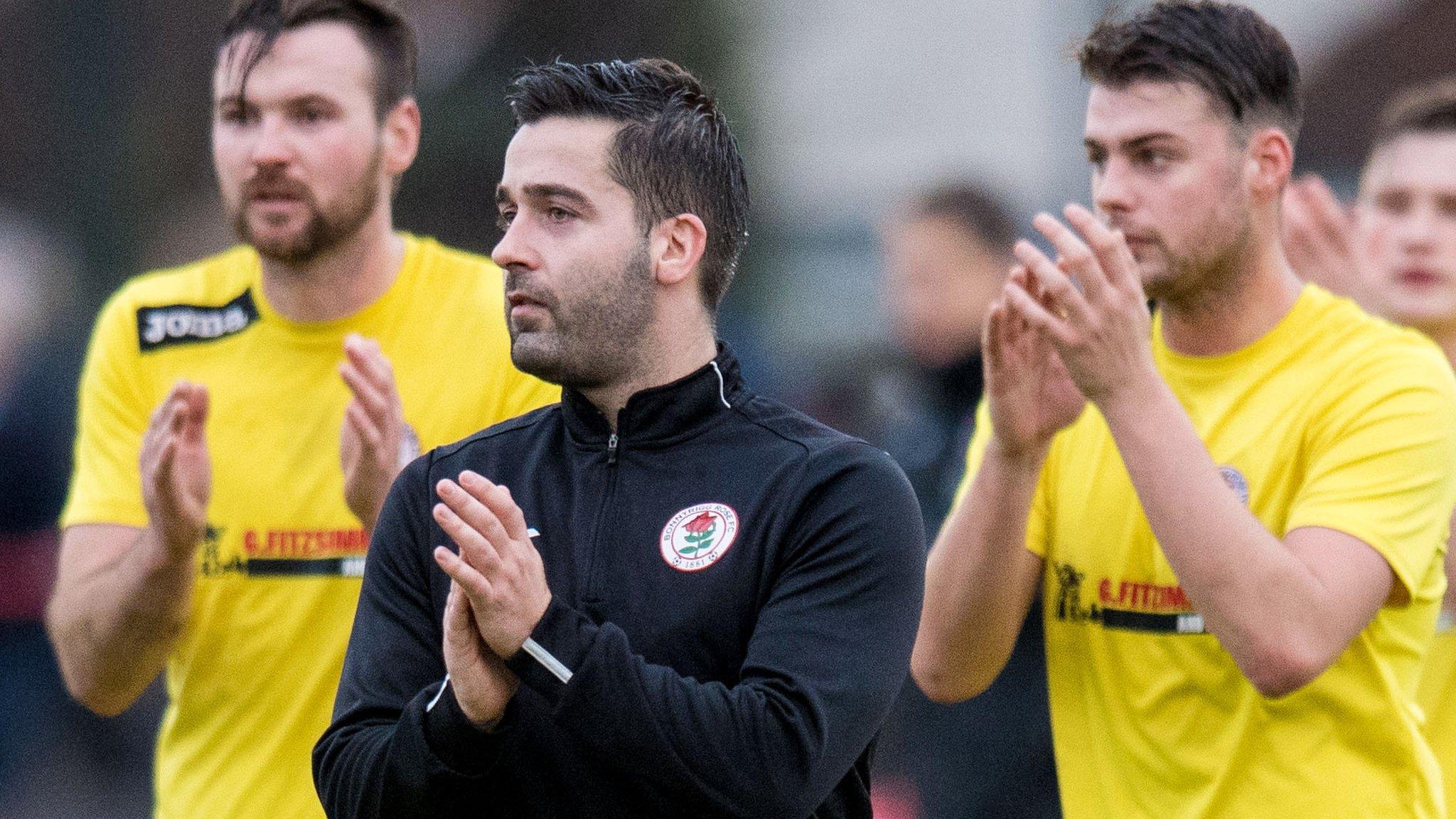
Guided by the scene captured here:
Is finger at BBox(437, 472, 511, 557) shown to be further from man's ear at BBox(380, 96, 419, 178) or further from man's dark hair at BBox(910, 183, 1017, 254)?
man's dark hair at BBox(910, 183, 1017, 254)

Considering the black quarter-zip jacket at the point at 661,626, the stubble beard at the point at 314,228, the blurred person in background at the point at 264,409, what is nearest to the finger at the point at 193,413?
the blurred person in background at the point at 264,409

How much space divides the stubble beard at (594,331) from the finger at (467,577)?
45 cm

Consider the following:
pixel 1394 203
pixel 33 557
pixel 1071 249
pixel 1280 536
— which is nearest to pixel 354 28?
pixel 1071 249

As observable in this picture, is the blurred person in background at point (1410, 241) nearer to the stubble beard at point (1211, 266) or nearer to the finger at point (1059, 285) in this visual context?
the stubble beard at point (1211, 266)

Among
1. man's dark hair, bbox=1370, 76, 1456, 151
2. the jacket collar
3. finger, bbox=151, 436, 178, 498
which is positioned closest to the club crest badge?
the jacket collar

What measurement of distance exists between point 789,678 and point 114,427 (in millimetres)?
2047

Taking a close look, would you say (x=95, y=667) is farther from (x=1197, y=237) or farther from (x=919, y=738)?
(x=919, y=738)

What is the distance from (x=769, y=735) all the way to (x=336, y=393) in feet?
5.76

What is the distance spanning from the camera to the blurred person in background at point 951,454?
17.5 feet

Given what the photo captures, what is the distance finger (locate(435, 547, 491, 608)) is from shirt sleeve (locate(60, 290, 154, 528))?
1739 mm

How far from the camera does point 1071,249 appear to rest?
3.08 m

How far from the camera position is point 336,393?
13.0ft

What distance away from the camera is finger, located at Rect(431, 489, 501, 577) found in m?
2.40

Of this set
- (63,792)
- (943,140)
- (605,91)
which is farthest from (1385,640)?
(63,792)
